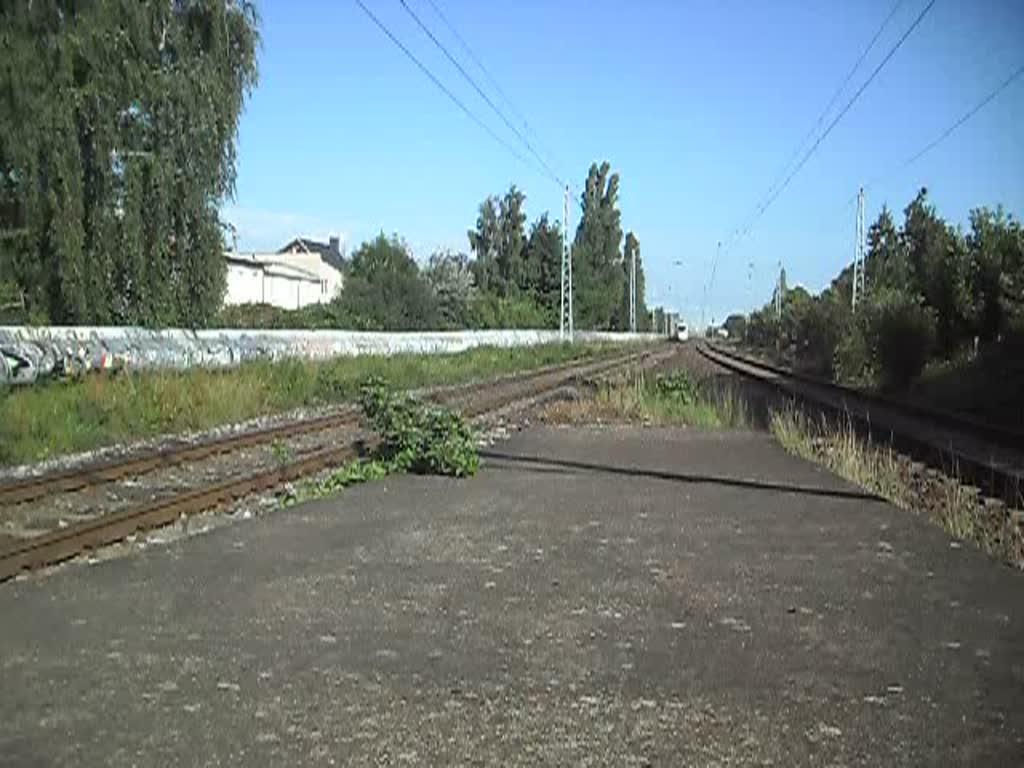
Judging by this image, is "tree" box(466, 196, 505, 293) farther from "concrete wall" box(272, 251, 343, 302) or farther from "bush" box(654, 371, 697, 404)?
"bush" box(654, 371, 697, 404)

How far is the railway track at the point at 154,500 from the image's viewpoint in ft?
27.8

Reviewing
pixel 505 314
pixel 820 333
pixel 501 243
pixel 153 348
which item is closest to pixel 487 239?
pixel 501 243

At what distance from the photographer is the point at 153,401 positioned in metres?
21.5

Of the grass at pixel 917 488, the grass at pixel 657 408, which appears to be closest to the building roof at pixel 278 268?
the grass at pixel 657 408

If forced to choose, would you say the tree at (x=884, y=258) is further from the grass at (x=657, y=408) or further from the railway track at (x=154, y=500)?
the railway track at (x=154, y=500)

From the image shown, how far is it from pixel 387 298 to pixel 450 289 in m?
16.8

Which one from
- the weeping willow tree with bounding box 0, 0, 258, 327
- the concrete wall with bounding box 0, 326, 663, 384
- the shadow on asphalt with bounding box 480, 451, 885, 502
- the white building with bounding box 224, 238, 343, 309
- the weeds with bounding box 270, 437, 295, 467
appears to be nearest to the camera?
the shadow on asphalt with bounding box 480, 451, 885, 502

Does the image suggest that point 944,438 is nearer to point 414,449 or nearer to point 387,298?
point 414,449

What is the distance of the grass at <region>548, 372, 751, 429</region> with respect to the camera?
23.3 meters

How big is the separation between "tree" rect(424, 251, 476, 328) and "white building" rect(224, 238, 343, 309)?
787 cm

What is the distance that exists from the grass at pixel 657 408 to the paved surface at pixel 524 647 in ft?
42.7

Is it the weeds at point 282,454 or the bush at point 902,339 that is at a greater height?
the bush at point 902,339

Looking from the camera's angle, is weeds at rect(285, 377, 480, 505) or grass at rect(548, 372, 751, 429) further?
grass at rect(548, 372, 751, 429)

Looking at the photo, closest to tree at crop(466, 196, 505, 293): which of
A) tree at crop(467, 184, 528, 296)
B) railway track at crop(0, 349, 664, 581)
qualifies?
tree at crop(467, 184, 528, 296)
